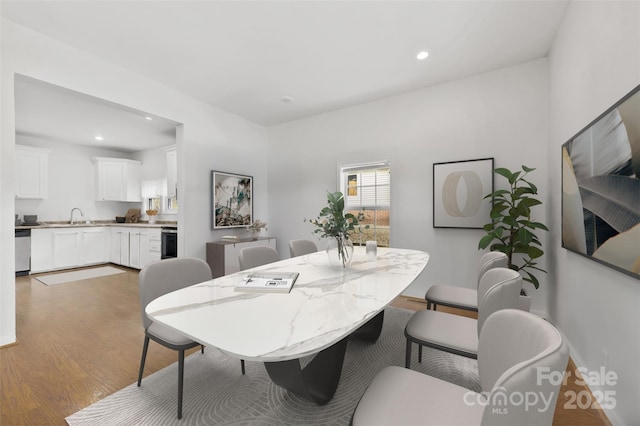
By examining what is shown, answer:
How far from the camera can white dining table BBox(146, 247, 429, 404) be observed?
2.90 ft

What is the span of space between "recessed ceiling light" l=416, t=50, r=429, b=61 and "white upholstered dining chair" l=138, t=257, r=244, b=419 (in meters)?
3.00

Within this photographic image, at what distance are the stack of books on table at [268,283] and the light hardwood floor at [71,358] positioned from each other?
4.12ft

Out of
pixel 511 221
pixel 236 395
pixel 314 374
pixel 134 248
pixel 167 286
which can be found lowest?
pixel 236 395

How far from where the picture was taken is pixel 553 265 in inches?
106

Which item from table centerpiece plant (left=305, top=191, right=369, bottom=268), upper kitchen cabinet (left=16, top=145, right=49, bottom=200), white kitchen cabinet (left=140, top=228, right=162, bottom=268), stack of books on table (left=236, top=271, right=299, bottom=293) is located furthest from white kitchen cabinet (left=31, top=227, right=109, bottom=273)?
table centerpiece plant (left=305, top=191, right=369, bottom=268)

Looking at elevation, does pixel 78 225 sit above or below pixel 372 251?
above

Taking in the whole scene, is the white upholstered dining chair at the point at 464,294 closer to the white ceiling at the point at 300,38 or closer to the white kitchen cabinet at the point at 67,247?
the white ceiling at the point at 300,38

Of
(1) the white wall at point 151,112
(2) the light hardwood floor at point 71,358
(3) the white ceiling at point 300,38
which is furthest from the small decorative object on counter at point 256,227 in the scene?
(3) the white ceiling at point 300,38

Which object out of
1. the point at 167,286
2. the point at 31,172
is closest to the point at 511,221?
the point at 167,286

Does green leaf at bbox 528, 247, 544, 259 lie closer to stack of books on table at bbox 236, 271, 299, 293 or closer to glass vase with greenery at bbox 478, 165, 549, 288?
glass vase with greenery at bbox 478, 165, 549, 288

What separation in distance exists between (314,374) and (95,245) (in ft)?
21.7

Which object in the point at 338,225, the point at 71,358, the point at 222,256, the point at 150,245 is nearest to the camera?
the point at 338,225

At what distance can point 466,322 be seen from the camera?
169 centimetres

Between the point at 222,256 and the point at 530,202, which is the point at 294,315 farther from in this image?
the point at 222,256
